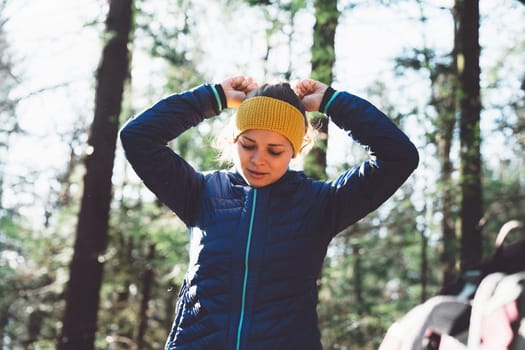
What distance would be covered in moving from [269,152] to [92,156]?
17.1ft

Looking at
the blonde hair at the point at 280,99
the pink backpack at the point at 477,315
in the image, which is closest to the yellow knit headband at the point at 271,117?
the blonde hair at the point at 280,99

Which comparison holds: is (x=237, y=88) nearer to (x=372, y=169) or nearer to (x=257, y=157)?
(x=257, y=157)

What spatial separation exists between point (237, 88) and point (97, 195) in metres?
4.95

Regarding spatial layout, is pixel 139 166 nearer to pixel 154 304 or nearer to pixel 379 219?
pixel 379 219

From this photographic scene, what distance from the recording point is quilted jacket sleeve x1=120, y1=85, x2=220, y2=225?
2164 mm

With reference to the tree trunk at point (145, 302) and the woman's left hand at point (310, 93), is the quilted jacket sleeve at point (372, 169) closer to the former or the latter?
the woman's left hand at point (310, 93)

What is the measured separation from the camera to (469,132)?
5.87 metres

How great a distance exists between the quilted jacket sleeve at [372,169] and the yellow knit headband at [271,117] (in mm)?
206

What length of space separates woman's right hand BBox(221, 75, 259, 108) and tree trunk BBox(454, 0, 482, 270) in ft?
13.2

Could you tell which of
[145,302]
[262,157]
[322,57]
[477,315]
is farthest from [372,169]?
[145,302]

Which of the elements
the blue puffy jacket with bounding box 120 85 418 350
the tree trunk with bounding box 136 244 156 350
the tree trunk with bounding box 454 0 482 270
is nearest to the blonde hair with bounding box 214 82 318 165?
the blue puffy jacket with bounding box 120 85 418 350

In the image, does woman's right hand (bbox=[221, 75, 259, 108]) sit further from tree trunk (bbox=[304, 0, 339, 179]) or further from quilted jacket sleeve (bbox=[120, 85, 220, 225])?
tree trunk (bbox=[304, 0, 339, 179])

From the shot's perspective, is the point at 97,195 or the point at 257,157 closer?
the point at 257,157

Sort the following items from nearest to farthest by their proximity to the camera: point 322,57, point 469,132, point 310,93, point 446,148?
1. point 310,93
2. point 322,57
3. point 469,132
4. point 446,148
